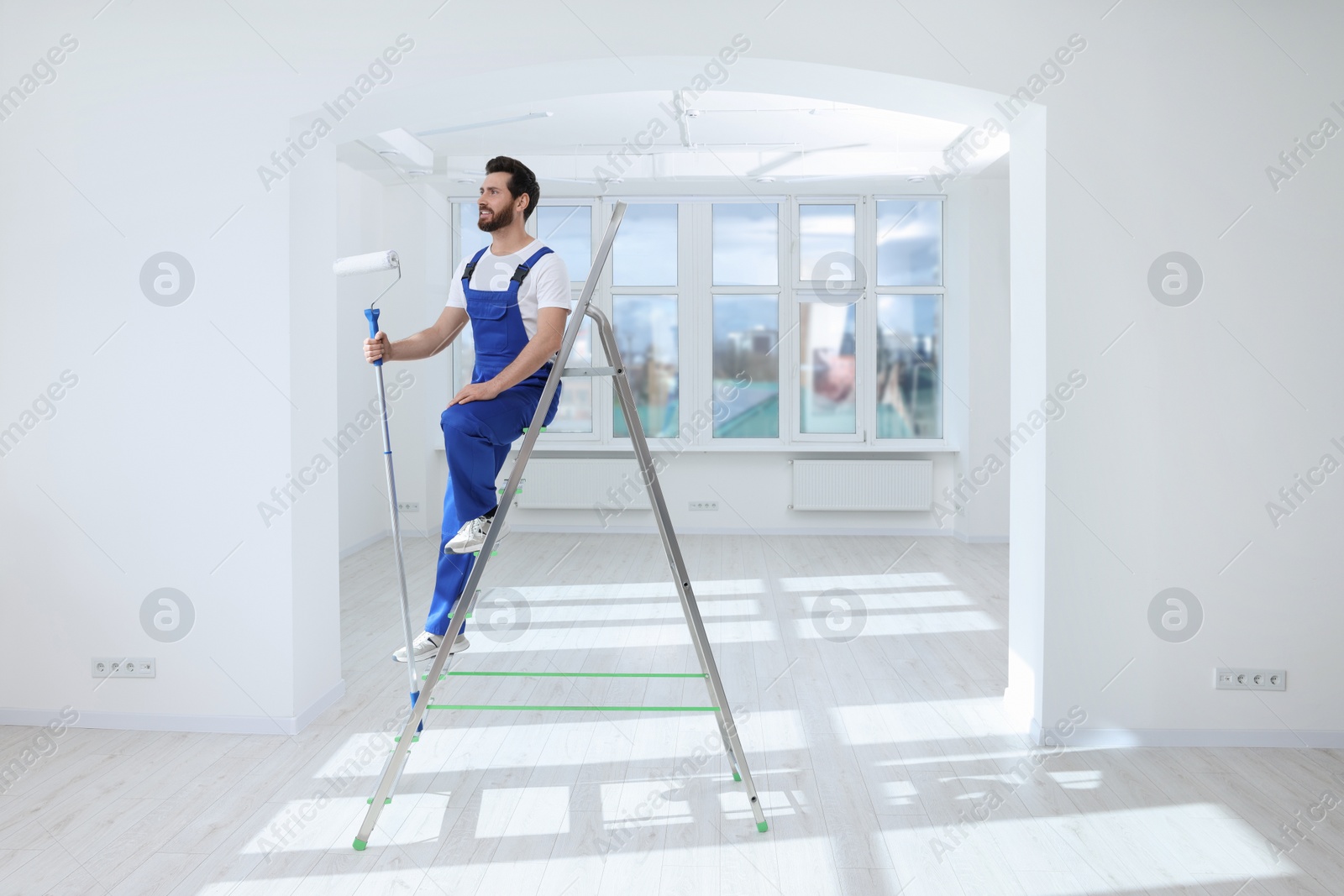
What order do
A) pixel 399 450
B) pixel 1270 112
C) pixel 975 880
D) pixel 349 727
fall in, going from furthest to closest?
pixel 399 450 < pixel 349 727 < pixel 1270 112 < pixel 975 880

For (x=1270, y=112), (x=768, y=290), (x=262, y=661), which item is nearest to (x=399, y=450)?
(x=768, y=290)

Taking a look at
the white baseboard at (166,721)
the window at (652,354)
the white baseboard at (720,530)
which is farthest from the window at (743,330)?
the white baseboard at (166,721)

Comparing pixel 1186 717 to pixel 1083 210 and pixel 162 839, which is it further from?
pixel 162 839

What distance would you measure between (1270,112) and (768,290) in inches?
200

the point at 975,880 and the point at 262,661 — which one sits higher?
the point at 262,661

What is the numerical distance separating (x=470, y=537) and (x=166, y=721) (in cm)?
181

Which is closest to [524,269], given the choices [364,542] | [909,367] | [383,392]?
[383,392]

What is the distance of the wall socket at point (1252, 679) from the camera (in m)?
3.27

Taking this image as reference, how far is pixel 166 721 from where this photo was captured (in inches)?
135

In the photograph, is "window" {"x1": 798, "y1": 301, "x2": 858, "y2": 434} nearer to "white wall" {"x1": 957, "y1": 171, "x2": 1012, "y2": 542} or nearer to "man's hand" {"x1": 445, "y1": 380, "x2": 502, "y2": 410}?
"white wall" {"x1": 957, "y1": 171, "x2": 1012, "y2": 542}

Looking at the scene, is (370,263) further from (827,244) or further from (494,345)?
(827,244)

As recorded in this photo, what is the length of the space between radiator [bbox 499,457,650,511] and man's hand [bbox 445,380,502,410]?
565cm

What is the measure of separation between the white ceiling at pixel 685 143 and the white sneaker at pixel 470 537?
4027mm

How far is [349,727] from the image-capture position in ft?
11.4
